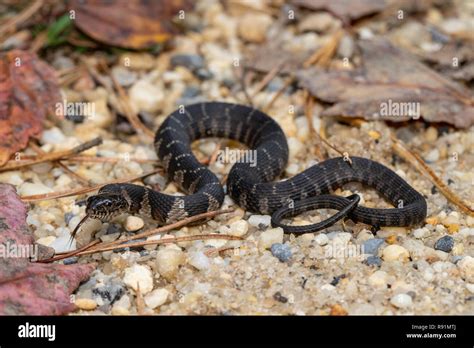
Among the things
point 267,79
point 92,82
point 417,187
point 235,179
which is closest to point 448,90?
point 417,187

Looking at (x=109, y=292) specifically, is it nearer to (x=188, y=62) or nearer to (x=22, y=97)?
(x=22, y=97)

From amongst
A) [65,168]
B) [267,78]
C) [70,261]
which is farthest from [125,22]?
[70,261]

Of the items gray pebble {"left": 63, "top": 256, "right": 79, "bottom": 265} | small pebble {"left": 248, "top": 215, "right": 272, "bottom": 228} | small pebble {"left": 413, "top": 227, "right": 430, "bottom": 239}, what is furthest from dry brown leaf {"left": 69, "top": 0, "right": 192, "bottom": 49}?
small pebble {"left": 413, "top": 227, "right": 430, "bottom": 239}

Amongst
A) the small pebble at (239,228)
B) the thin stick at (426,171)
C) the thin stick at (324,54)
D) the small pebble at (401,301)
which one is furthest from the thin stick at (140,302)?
the thin stick at (324,54)

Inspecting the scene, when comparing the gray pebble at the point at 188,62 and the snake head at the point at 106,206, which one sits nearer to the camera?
the snake head at the point at 106,206

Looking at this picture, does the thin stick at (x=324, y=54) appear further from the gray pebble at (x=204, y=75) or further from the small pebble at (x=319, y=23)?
the gray pebble at (x=204, y=75)
